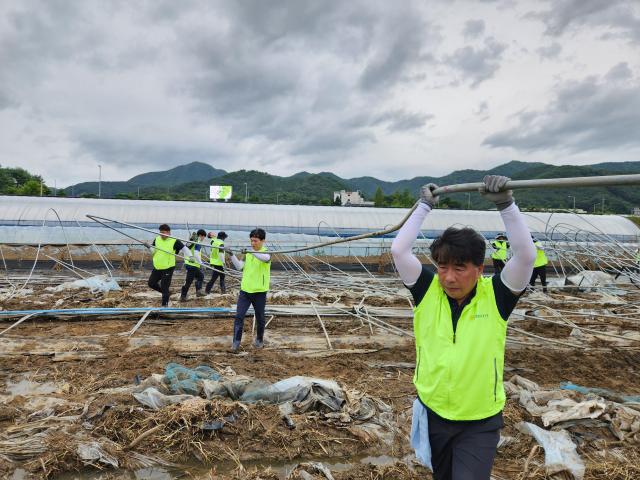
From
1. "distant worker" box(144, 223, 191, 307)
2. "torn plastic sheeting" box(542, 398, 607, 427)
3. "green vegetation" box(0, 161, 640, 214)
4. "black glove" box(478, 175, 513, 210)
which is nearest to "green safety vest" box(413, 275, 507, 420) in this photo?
"black glove" box(478, 175, 513, 210)

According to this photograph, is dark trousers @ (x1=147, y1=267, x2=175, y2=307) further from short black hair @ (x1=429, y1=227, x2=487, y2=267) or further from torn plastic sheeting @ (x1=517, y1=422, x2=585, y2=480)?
short black hair @ (x1=429, y1=227, x2=487, y2=267)

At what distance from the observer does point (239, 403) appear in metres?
3.71

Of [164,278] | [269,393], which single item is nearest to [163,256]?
Result: [164,278]

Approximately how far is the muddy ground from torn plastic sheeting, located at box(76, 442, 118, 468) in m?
0.05

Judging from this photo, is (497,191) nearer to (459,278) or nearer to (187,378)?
(459,278)

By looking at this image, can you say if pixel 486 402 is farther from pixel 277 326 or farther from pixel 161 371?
pixel 277 326

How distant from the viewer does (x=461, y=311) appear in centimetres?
182

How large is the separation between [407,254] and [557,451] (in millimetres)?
2363

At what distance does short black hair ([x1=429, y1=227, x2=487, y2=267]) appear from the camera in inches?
69.6

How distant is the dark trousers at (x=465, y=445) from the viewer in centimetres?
173

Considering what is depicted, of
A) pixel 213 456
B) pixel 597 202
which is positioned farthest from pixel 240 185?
pixel 213 456

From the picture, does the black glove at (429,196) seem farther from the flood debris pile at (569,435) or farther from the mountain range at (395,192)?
the mountain range at (395,192)

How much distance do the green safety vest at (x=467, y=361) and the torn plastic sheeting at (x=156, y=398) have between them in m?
2.66

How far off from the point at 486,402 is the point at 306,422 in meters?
2.18
